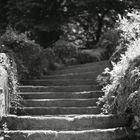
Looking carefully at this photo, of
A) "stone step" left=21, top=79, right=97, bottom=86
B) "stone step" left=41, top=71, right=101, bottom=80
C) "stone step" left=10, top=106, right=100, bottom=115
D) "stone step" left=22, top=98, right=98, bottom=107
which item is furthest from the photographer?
"stone step" left=41, top=71, right=101, bottom=80

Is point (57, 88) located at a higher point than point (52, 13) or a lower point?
lower

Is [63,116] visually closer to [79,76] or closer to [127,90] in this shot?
[127,90]

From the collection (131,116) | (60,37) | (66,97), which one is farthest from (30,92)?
(60,37)

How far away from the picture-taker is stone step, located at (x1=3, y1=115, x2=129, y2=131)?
5.52 metres

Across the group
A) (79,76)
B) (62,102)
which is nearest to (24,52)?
(79,76)

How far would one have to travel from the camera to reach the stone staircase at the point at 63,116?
5148 millimetres

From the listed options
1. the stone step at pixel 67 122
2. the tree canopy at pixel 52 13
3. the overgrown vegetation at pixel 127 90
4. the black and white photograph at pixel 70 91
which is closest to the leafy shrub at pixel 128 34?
the black and white photograph at pixel 70 91

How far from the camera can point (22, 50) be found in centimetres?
876

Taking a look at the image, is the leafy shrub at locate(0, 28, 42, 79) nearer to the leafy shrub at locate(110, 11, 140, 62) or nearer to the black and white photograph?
the black and white photograph

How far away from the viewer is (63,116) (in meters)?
5.96

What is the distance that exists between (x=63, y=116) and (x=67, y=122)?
1.49ft

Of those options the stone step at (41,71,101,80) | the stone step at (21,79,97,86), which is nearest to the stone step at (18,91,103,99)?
the stone step at (21,79,97,86)

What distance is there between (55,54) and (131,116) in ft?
20.1

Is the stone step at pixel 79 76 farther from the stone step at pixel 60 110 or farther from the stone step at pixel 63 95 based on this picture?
the stone step at pixel 60 110
